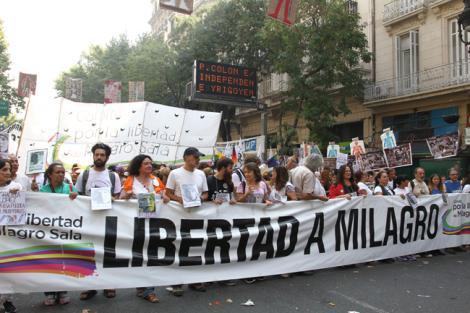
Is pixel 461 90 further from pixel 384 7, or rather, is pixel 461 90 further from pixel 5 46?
pixel 5 46

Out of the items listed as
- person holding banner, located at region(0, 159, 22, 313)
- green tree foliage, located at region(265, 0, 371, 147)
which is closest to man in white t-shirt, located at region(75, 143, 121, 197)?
person holding banner, located at region(0, 159, 22, 313)

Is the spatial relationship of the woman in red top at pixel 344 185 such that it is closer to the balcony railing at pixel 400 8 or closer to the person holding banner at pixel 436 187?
the person holding banner at pixel 436 187

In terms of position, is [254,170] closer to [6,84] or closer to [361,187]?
[361,187]

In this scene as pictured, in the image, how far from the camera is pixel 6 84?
97.3 ft

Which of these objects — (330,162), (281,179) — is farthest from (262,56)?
(281,179)

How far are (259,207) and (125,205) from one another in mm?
1818

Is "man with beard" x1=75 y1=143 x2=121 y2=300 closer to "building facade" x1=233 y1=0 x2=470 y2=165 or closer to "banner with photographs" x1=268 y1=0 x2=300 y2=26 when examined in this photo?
"banner with photographs" x1=268 y1=0 x2=300 y2=26

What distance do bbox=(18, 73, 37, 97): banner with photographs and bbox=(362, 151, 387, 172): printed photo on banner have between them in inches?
692

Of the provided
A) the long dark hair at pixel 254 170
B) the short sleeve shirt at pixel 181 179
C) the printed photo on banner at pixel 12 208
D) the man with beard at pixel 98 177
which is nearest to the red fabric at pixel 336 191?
the long dark hair at pixel 254 170

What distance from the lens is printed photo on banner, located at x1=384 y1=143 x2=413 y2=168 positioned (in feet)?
32.2

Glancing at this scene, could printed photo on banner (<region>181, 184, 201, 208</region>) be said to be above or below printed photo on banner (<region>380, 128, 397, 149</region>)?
below

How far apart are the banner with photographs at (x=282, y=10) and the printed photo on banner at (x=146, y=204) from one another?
4.65 metres

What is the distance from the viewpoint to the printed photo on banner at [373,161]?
10562mm

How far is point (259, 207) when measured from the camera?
6230mm
